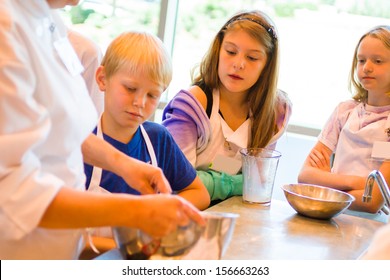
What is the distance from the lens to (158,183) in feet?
4.19

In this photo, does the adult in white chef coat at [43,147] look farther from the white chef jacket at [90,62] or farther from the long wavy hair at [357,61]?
the long wavy hair at [357,61]

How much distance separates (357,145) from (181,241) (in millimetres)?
1565

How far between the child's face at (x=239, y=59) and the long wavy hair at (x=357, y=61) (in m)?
0.55

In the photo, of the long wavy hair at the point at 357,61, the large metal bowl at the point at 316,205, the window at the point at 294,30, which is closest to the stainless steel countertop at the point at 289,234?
the large metal bowl at the point at 316,205

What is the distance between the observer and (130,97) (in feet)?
5.21

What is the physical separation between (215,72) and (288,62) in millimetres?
1624

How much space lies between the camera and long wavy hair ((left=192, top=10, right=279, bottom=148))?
87.7 inches

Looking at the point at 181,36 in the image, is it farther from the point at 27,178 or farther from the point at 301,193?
the point at 27,178

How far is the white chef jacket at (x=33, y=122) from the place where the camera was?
929mm


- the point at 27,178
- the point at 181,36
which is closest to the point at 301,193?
the point at 27,178

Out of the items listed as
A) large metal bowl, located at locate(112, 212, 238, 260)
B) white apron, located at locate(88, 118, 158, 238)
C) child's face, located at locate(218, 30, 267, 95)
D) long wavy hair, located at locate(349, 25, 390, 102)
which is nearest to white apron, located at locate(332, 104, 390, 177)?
long wavy hair, located at locate(349, 25, 390, 102)

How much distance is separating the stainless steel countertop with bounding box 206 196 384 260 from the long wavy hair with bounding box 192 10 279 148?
38 centimetres

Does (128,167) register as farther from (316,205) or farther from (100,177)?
(316,205)

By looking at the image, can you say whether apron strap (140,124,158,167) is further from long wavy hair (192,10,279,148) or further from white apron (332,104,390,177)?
white apron (332,104,390,177)
